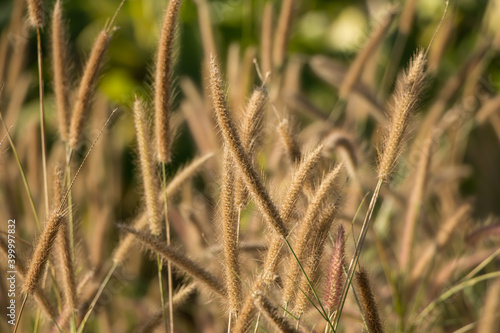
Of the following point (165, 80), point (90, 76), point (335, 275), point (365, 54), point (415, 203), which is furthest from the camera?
point (365, 54)

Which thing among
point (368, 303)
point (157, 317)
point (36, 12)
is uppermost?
point (36, 12)

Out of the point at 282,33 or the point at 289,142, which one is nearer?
the point at 289,142

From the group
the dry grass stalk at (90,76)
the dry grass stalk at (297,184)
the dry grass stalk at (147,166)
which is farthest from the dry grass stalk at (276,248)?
the dry grass stalk at (90,76)

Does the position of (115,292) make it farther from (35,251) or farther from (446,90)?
(446,90)

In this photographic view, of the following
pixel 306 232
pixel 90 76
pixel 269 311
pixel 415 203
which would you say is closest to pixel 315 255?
pixel 306 232

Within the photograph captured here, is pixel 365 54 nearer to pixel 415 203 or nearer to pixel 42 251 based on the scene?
pixel 415 203
